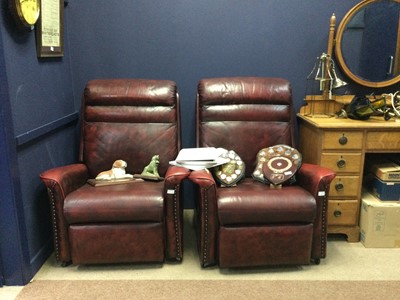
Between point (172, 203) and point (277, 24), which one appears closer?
point (172, 203)

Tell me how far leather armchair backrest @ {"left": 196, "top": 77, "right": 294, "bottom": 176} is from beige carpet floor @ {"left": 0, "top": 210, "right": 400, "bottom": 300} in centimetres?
72

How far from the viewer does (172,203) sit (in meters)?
2.03

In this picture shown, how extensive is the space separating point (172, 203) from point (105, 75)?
1.23m

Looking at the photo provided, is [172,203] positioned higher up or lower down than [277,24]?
lower down

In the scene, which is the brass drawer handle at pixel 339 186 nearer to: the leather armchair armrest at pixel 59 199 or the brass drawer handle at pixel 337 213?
the brass drawer handle at pixel 337 213

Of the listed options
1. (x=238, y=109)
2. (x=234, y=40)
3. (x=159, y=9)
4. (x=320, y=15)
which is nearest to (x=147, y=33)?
(x=159, y=9)

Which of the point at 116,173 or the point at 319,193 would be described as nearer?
the point at 319,193

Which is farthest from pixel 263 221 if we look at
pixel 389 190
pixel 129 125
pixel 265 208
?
pixel 129 125

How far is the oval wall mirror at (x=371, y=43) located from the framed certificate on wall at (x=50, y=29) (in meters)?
1.90

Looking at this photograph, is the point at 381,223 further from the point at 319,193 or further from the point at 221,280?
the point at 221,280

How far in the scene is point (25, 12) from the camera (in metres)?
1.90

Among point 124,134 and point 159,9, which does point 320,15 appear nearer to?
point 159,9

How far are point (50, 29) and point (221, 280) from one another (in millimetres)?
1824

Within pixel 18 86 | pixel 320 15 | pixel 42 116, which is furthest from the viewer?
pixel 320 15
